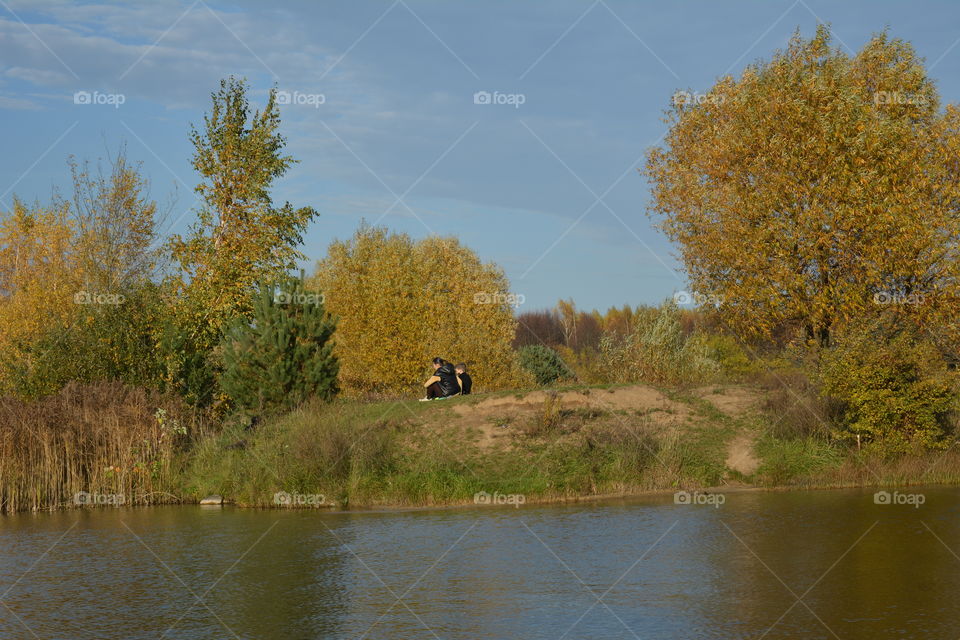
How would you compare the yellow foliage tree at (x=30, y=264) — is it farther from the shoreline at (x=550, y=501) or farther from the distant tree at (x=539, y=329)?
the distant tree at (x=539, y=329)

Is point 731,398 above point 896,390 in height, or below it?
above

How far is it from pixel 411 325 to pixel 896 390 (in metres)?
36.7

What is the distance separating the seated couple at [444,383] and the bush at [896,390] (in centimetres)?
1137

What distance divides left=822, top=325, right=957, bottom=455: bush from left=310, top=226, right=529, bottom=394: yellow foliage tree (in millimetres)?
28564

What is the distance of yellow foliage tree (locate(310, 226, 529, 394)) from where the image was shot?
52.6 metres

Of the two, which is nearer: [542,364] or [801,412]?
[801,412]

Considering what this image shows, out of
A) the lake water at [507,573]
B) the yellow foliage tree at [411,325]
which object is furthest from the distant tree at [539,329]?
the lake water at [507,573]

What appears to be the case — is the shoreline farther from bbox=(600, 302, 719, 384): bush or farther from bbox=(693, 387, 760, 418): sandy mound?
bbox=(600, 302, 719, 384): bush

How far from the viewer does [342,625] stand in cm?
1102

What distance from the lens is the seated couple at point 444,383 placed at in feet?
97.8

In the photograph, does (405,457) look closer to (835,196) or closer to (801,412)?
(801,412)

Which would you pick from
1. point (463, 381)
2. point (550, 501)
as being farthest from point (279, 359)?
point (550, 501)

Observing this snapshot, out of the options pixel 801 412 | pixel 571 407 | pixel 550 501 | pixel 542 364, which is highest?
pixel 542 364

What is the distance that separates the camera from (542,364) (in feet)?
187
